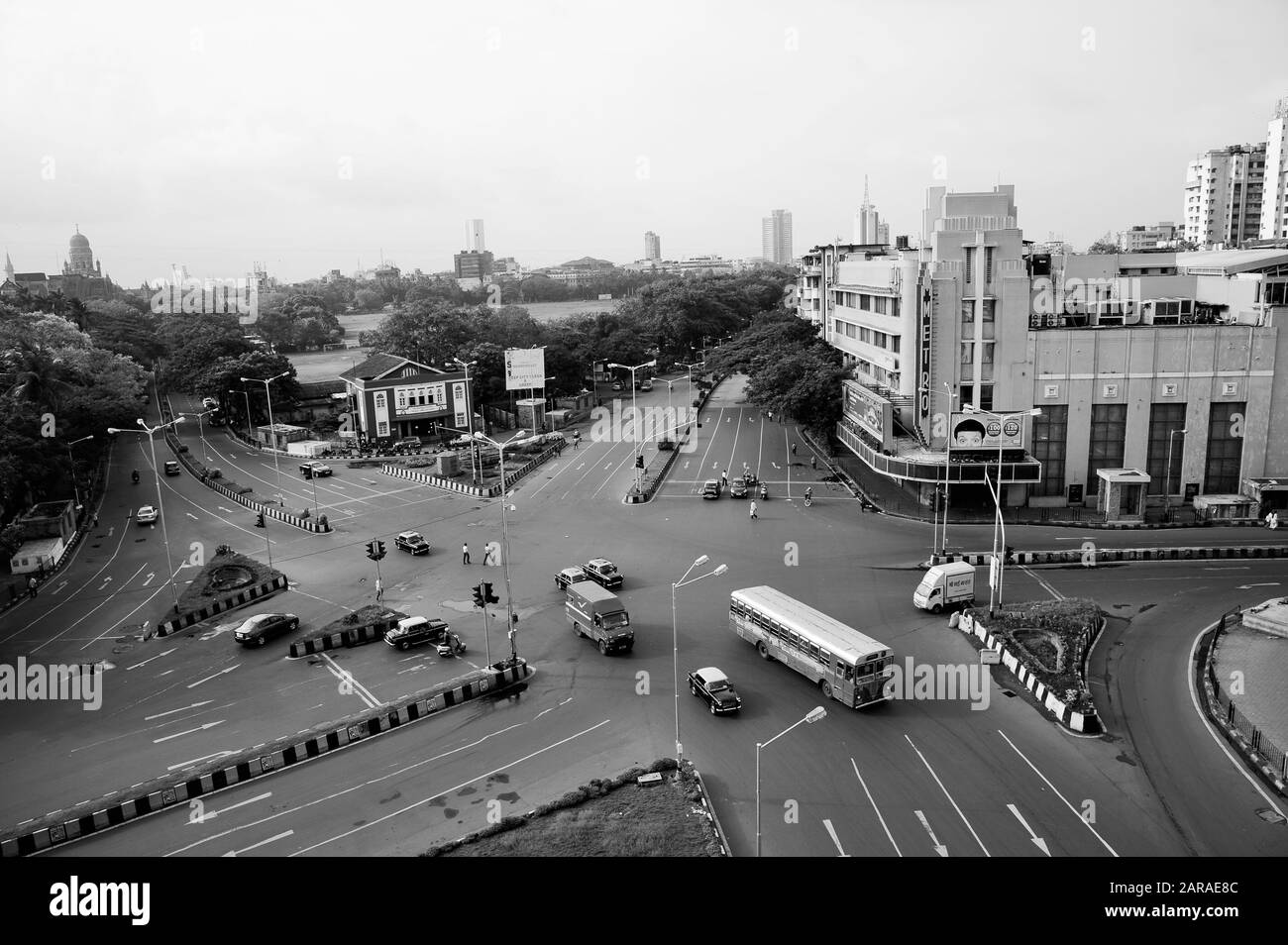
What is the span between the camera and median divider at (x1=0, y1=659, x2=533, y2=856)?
70.7 ft

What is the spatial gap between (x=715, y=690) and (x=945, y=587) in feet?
40.6

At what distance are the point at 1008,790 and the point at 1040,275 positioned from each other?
4363cm

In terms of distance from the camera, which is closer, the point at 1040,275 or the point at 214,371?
the point at 1040,275

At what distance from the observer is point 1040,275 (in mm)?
57188

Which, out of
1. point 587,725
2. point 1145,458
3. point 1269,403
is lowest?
point 587,725

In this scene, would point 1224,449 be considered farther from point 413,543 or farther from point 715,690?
point 413,543

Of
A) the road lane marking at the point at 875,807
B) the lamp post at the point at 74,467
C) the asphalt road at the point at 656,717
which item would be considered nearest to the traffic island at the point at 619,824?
the asphalt road at the point at 656,717

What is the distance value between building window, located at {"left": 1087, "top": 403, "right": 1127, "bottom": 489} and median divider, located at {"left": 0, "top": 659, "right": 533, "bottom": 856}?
36.6 metres

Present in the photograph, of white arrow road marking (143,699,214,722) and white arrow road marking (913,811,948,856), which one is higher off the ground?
white arrow road marking (913,811,948,856)

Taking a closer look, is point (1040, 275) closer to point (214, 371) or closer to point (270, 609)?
point (270, 609)

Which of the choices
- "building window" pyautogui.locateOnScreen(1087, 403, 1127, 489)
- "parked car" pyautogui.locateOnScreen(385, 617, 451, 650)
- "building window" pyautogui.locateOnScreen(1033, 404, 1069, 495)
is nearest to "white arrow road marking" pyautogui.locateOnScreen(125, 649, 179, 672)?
"parked car" pyautogui.locateOnScreen(385, 617, 451, 650)

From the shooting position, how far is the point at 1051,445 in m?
50.8

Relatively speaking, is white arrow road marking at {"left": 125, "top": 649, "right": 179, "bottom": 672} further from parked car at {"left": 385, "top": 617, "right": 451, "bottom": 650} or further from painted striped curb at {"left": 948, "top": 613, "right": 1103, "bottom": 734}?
painted striped curb at {"left": 948, "top": 613, "right": 1103, "bottom": 734}
